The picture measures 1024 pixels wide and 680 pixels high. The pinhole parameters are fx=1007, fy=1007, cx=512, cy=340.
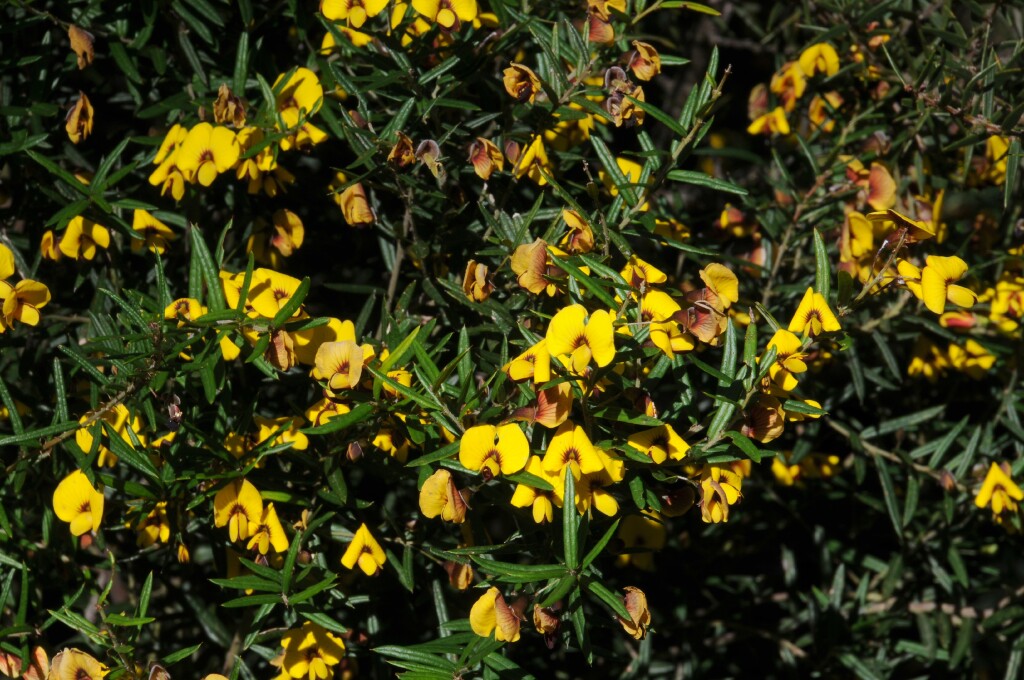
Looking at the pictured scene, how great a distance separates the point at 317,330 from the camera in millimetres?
1515

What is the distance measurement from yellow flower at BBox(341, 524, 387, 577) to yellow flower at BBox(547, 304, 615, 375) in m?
0.47

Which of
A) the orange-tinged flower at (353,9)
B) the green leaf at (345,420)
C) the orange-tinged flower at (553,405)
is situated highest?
the orange-tinged flower at (353,9)

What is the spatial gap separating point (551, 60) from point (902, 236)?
0.64 m

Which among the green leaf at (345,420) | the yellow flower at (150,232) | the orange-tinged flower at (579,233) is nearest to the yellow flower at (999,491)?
the orange-tinged flower at (579,233)

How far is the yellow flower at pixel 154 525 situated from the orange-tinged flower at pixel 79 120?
0.65 metres

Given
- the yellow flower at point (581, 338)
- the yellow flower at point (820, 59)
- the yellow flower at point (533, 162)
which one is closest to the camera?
the yellow flower at point (581, 338)

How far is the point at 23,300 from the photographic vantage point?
163cm

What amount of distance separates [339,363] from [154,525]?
1.64 ft

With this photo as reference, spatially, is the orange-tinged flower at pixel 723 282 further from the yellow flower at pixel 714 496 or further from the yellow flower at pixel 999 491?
the yellow flower at pixel 999 491

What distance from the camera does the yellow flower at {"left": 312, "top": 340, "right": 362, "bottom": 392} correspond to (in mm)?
1393

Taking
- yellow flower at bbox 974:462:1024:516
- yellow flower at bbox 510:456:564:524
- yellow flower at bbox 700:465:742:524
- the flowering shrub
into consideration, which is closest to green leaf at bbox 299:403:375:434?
the flowering shrub

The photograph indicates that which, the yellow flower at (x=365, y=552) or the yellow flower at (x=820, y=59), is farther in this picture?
the yellow flower at (x=820, y=59)

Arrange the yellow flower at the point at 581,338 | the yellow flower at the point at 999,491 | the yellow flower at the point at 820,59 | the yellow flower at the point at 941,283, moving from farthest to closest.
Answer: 1. the yellow flower at the point at 820,59
2. the yellow flower at the point at 999,491
3. the yellow flower at the point at 941,283
4. the yellow flower at the point at 581,338

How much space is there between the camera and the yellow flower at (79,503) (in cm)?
151
